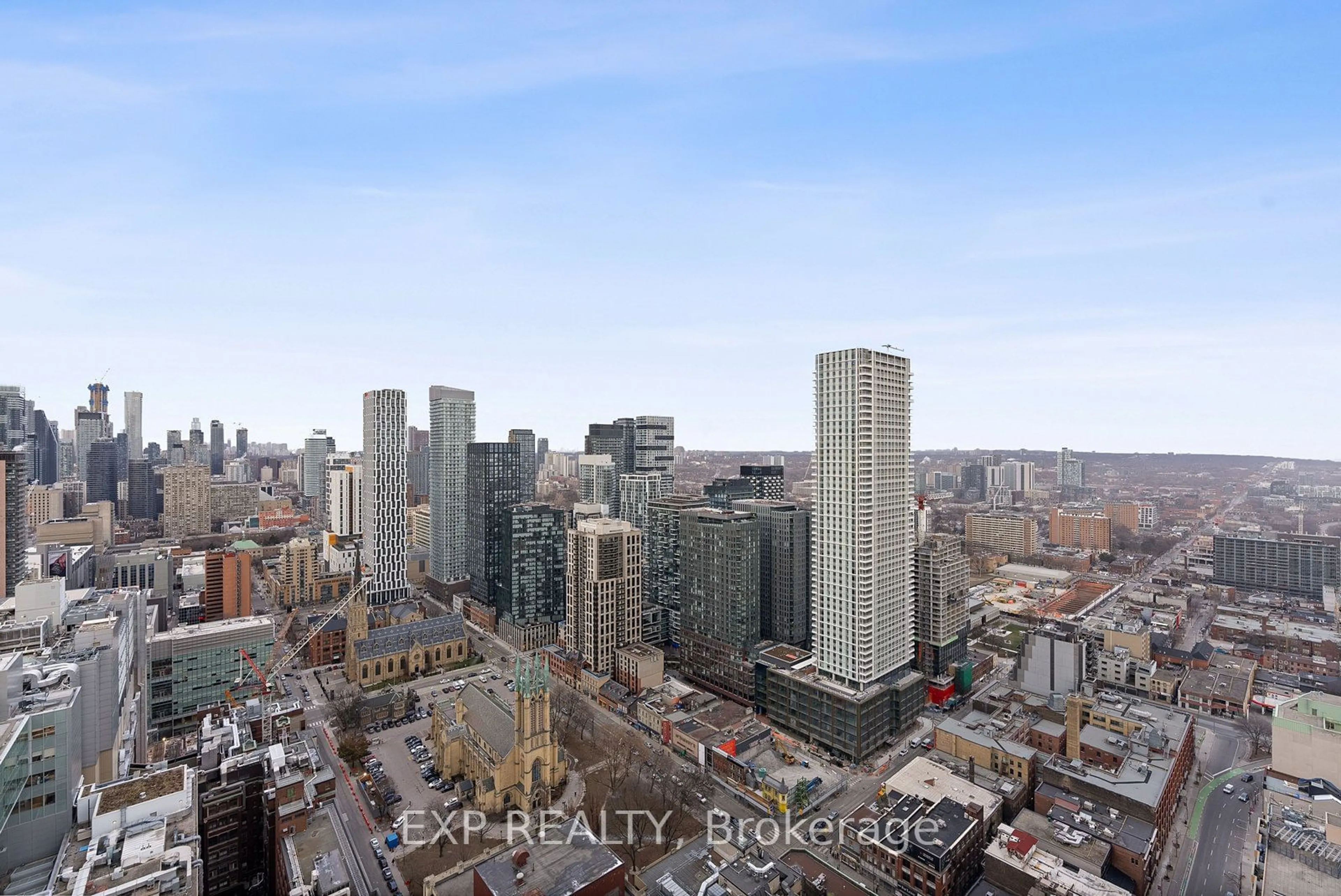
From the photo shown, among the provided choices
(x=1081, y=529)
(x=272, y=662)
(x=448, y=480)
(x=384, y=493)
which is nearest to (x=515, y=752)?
(x=272, y=662)

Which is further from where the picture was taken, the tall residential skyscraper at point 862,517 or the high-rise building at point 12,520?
the high-rise building at point 12,520

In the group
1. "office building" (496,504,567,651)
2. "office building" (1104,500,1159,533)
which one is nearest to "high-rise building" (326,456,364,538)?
"office building" (496,504,567,651)

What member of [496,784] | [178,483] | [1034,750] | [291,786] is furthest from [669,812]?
[178,483]

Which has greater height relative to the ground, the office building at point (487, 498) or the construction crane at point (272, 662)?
the office building at point (487, 498)

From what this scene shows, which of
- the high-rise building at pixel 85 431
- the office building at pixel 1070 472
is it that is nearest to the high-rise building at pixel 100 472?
the high-rise building at pixel 85 431

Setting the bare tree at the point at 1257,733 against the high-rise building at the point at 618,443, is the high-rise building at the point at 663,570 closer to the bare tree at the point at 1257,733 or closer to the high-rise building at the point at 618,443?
the high-rise building at the point at 618,443

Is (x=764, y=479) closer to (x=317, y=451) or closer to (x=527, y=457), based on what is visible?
(x=527, y=457)

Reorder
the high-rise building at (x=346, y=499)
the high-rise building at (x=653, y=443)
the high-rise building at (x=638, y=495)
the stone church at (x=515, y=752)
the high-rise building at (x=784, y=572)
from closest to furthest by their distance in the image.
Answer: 1. the stone church at (x=515, y=752)
2. the high-rise building at (x=784, y=572)
3. the high-rise building at (x=638, y=495)
4. the high-rise building at (x=346, y=499)
5. the high-rise building at (x=653, y=443)

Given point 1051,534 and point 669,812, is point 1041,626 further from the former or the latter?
point 1051,534
